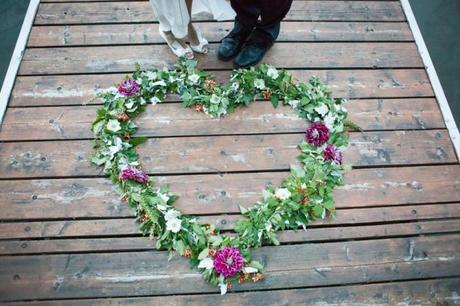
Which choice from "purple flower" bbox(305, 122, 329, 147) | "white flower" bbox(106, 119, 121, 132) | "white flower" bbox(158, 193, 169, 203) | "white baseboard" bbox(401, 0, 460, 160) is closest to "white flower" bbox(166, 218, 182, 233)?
"white flower" bbox(158, 193, 169, 203)

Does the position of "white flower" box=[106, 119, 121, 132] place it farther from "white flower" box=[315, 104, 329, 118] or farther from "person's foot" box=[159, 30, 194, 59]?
"white flower" box=[315, 104, 329, 118]

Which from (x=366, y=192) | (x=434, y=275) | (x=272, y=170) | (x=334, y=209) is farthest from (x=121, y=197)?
(x=434, y=275)

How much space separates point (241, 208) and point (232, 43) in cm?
99

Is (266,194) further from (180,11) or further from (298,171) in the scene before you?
(180,11)

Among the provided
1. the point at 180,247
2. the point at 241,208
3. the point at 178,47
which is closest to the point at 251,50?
the point at 178,47

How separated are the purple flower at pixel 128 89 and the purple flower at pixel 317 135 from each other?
37.9 inches

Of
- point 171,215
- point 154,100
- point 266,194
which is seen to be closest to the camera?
point 171,215

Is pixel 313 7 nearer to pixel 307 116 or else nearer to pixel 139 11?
pixel 307 116

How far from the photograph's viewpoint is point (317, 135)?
2287mm

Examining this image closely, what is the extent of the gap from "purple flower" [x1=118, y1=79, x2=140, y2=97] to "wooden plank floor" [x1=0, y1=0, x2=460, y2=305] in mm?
135

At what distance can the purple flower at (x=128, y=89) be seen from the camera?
238 centimetres

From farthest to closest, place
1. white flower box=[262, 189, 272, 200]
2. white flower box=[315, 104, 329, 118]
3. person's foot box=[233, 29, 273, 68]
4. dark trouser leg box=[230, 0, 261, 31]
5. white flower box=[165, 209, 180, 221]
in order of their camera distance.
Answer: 1. person's foot box=[233, 29, 273, 68]
2. white flower box=[315, 104, 329, 118]
3. dark trouser leg box=[230, 0, 261, 31]
4. white flower box=[262, 189, 272, 200]
5. white flower box=[165, 209, 180, 221]

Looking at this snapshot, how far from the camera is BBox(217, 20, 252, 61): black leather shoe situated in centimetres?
252

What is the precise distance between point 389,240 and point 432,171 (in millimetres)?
480
